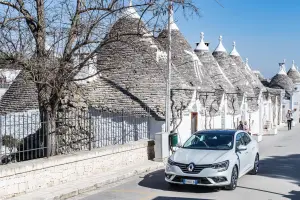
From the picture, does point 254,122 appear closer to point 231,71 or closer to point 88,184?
point 231,71

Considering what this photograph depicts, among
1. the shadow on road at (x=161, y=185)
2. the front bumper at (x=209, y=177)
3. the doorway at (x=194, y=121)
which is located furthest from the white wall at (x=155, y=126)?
the front bumper at (x=209, y=177)

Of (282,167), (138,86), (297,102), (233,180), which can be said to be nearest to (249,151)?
(233,180)

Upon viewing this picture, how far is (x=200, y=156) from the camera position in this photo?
36.9ft

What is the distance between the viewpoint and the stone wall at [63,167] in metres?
9.81

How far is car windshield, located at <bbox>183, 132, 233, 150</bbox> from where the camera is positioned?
39.4 ft

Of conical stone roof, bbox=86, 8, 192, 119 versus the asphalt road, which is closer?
the asphalt road

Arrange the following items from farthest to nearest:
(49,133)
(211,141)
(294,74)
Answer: (294,74), (211,141), (49,133)

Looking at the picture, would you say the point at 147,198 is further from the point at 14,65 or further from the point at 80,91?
the point at 80,91

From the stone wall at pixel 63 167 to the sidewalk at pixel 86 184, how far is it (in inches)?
7.4

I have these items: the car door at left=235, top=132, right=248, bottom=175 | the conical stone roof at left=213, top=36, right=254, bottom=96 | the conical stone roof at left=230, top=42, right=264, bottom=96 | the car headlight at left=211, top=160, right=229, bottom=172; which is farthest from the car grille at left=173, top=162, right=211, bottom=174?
the conical stone roof at left=230, top=42, right=264, bottom=96

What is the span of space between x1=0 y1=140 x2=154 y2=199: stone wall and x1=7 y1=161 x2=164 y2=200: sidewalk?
19 cm

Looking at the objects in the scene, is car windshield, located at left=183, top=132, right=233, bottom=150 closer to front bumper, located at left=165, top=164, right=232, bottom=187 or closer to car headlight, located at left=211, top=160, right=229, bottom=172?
car headlight, located at left=211, top=160, right=229, bottom=172

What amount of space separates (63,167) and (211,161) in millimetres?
3901

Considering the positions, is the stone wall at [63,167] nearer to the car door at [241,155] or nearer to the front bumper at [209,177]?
the front bumper at [209,177]
